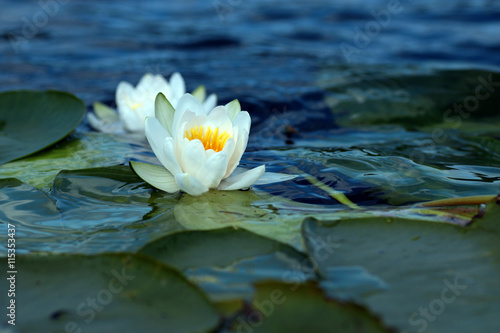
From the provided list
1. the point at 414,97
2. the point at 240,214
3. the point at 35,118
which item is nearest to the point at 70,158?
the point at 35,118

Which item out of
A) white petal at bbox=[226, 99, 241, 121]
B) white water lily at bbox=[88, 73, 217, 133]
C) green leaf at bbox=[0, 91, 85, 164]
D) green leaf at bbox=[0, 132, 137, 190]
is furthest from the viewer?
white water lily at bbox=[88, 73, 217, 133]

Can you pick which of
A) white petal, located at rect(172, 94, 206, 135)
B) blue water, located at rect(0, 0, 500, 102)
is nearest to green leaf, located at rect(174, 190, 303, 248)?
white petal, located at rect(172, 94, 206, 135)

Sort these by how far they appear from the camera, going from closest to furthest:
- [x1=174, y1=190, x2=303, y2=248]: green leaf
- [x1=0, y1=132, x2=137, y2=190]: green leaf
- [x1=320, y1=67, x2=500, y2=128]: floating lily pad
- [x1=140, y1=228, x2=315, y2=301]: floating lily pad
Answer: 1. [x1=140, y1=228, x2=315, y2=301]: floating lily pad
2. [x1=174, y1=190, x2=303, y2=248]: green leaf
3. [x1=0, y1=132, x2=137, y2=190]: green leaf
4. [x1=320, y1=67, x2=500, y2=128]: floating lily pad

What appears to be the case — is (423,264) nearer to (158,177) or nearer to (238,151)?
(238,151)

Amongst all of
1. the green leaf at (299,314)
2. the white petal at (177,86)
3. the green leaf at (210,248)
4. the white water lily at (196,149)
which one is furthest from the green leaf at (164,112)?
the white petal at (177,86)

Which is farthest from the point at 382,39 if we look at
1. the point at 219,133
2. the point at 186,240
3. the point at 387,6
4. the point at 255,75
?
the point at 186,240

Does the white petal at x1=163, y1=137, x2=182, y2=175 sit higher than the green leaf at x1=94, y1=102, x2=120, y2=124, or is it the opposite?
the white petal at x1=163, y1=137, x2=182, y2=175

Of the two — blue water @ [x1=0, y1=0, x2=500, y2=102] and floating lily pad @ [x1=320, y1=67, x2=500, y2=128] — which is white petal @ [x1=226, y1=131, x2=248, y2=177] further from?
blue water @ [x1=0, y1=0, x2=500, y2=102]

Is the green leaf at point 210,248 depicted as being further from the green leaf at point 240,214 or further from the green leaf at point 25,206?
the green leaf at point 25,206
